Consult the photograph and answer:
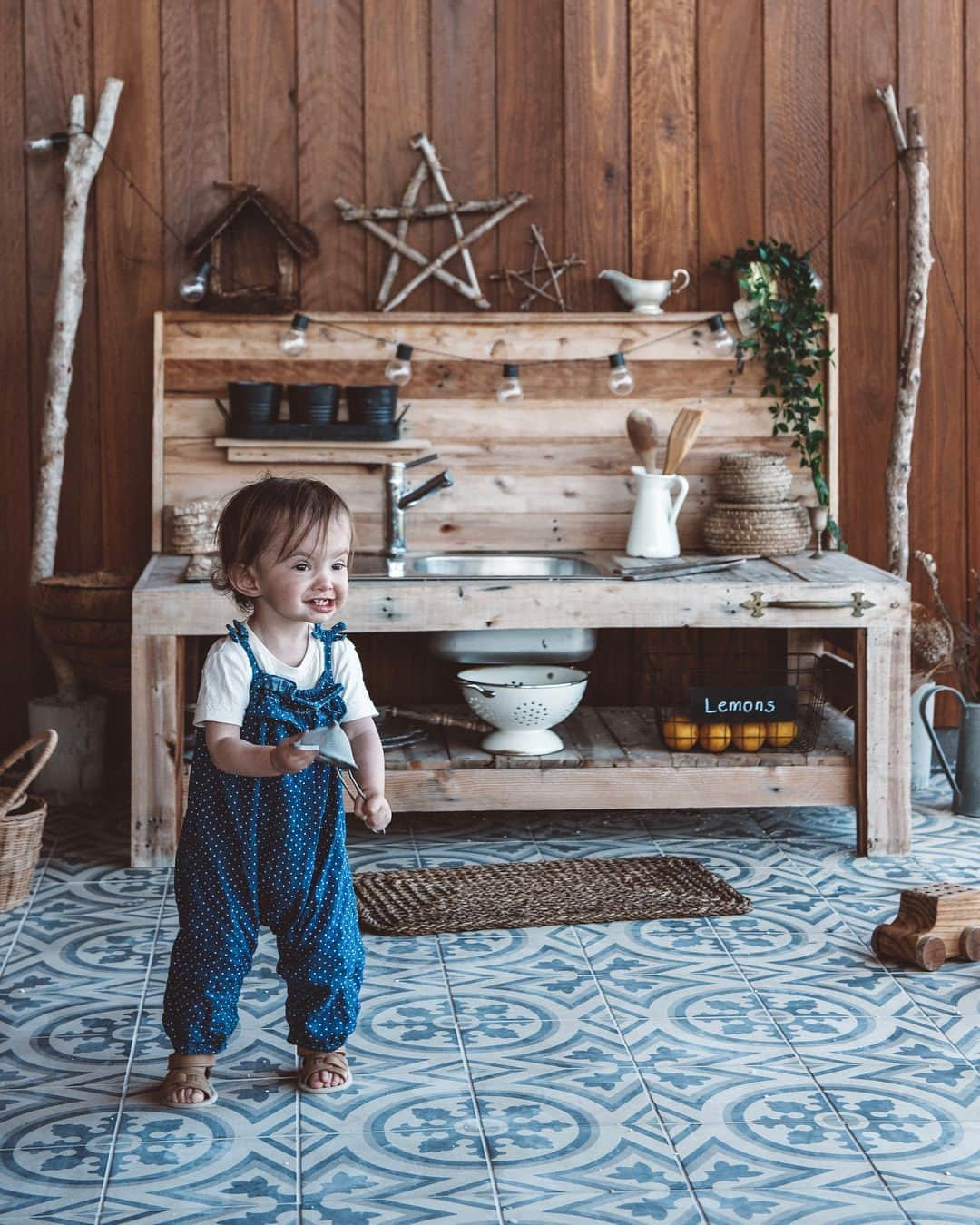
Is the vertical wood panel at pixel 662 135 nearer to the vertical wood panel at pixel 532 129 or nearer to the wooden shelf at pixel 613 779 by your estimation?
the vertical wood panel at pixel 532 129

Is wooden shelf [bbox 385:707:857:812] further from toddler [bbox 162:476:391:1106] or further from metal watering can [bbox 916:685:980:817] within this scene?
toddler [bbox 162:476:391:1106]

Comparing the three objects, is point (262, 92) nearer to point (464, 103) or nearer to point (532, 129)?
point (464, 103)

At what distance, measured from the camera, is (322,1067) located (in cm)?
246

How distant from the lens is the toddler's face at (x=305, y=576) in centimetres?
231

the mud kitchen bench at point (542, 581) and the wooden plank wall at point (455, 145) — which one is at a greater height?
the wooden plank wall at point (455, 145)

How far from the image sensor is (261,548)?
2312 millimetres

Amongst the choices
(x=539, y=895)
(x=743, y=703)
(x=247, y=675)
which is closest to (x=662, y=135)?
(x=743, y=703)

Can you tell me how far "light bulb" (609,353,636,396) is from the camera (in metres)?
4.25

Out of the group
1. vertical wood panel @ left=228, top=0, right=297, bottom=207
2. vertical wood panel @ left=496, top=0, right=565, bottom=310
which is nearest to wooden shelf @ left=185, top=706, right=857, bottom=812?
vertical wood panel @ left=496, top=0, right=565, bottom=310

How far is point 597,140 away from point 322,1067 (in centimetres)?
283

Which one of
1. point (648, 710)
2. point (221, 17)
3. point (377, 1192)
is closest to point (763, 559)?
point (648, 710)

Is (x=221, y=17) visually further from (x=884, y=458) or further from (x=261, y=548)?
(x=261, y=548)

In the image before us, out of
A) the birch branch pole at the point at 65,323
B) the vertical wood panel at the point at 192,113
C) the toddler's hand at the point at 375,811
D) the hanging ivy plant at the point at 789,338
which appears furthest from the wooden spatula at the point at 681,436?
the toddler's hand at the point at 375,811

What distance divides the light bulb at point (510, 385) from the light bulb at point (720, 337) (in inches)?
21.5
